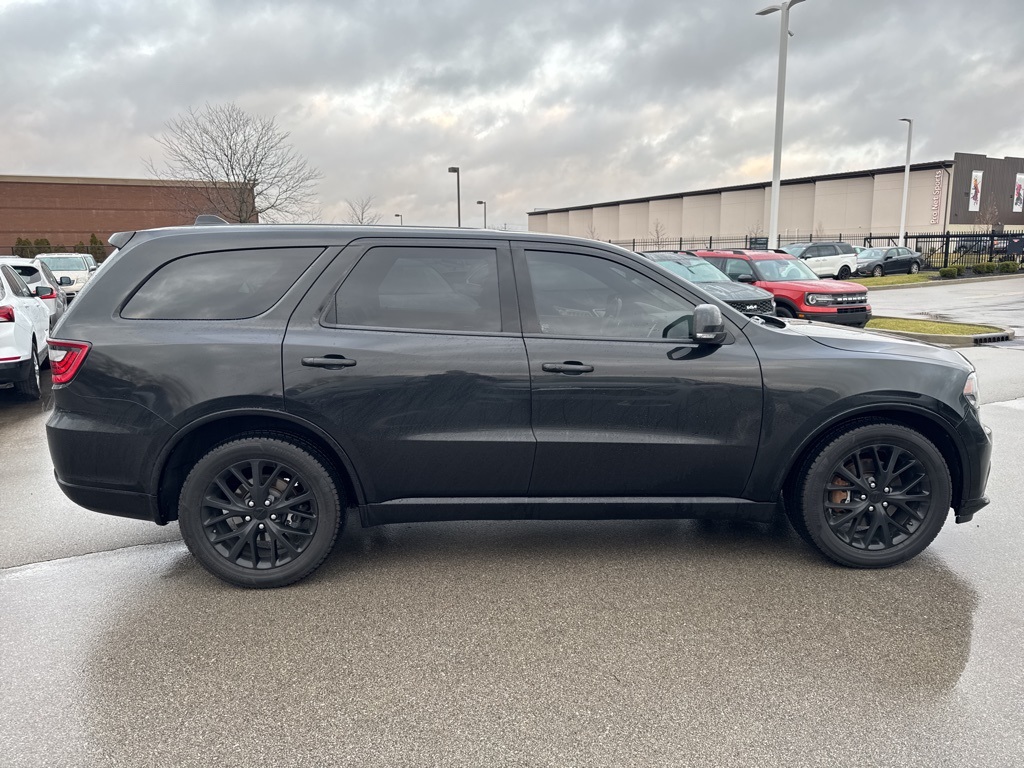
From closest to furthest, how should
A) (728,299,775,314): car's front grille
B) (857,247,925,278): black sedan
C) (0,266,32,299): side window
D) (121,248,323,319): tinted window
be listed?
(121,248,323,319): tinted window
(0,266,32,299): side window
(728,299,775,314): car's front grille
(857,247,925,278): black sedan

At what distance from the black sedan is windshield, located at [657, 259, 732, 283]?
24.6 metres

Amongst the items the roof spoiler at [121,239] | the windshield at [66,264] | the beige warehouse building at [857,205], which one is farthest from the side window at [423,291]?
the beige warehouse building at [857,205]

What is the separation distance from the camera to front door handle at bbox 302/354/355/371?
148 inches

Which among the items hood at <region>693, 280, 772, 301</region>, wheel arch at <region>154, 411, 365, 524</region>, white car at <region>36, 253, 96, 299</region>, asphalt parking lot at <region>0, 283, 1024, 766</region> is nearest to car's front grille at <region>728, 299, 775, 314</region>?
hood at <region>693, 280, 772, 301</region>

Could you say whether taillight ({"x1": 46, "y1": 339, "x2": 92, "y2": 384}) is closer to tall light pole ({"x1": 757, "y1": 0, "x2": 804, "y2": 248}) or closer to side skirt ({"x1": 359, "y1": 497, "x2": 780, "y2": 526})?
side skirt ({"x1": 359, "y1": 497, "x2": 780, "y2": 526})

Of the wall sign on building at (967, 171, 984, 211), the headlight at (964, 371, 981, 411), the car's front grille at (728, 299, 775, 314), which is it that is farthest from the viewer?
the wall sign on building at (967, 171, 984, 211)

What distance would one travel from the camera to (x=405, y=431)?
3.83 metres

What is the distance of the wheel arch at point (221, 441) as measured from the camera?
377 centimetres

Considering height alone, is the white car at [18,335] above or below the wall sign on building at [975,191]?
below

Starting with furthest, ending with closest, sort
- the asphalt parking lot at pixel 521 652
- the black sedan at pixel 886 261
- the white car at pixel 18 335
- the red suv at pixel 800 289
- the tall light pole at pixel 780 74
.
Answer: the black sedan at pixel 886 261 < the tall light pole at pixel 780 74 < the red suv at pixel 800 289 < the white car at pixel 18 335 < the asphalt parking lot at pixel 521 652

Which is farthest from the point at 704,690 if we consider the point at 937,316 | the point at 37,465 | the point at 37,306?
the point at 937,316

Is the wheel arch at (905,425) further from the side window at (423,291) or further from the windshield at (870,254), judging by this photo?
the windshield at (870,254)

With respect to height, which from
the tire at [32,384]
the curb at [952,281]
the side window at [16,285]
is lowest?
the tire at [32,384]

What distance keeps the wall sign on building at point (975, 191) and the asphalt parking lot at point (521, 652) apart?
60852mm
